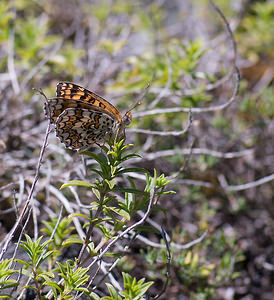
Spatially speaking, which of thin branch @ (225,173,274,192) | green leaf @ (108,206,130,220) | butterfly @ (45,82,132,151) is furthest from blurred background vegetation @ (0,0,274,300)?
green leaf @ (108,206,130,220)

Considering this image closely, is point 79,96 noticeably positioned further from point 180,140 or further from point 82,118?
point 180,140

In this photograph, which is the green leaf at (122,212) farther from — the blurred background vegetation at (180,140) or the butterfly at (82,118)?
the blurred background vegetation at (180,140)

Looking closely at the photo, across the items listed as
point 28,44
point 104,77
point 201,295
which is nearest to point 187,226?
point 201,295

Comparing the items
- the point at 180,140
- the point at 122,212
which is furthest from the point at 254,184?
the point at 122,212

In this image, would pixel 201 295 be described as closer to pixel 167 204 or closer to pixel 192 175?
pixel 167 204

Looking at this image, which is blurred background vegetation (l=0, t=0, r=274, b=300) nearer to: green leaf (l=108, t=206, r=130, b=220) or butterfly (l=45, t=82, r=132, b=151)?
butterfly (l=45, t=82, r=132, b=151)
